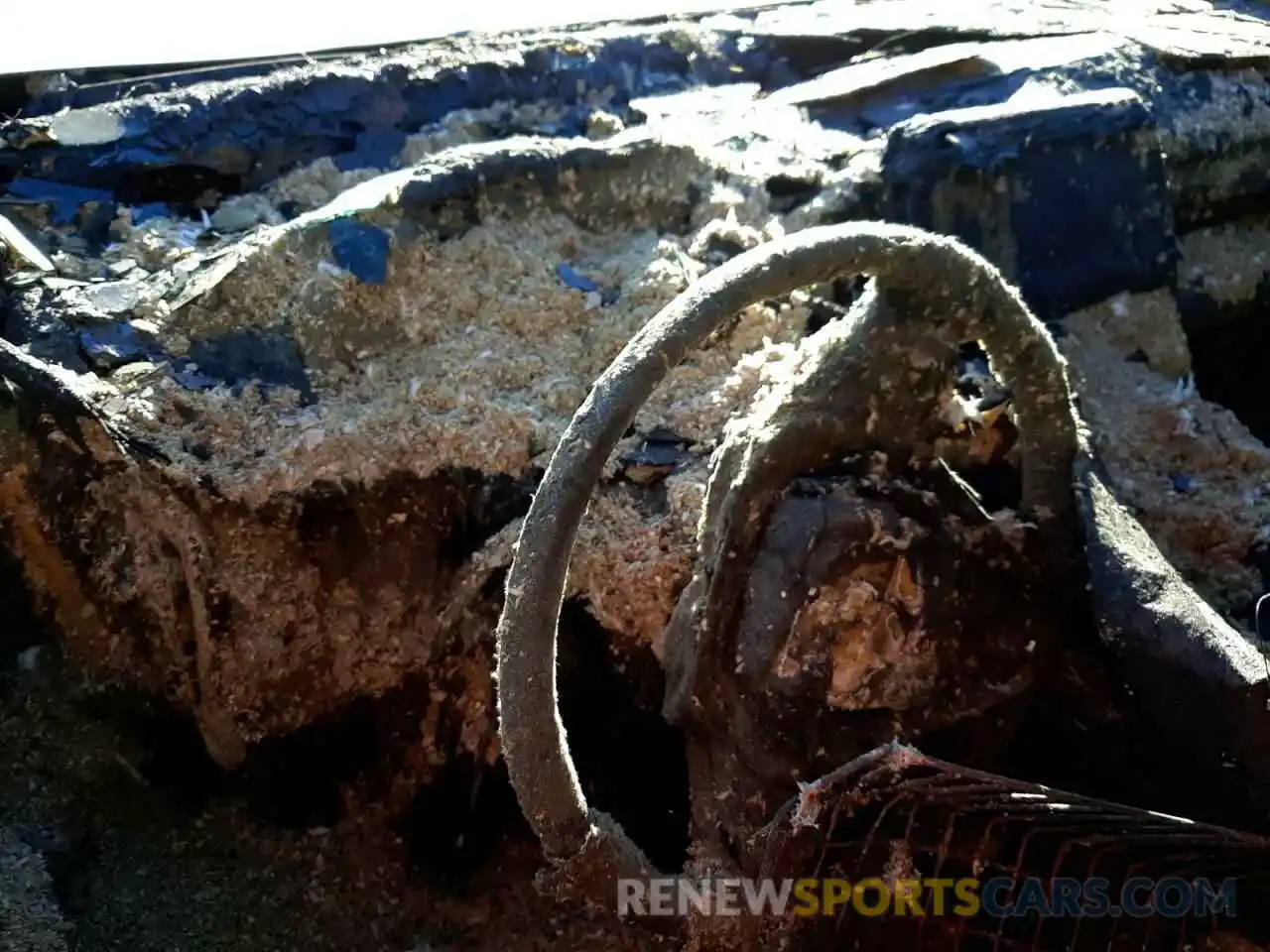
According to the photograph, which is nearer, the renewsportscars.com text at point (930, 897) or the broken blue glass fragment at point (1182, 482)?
the renewsportscars.com text at point (930, 897)

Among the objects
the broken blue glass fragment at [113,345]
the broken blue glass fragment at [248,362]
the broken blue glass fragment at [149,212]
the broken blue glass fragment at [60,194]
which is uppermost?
the broken blue glass fragment at [60,194]

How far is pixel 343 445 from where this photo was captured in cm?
179

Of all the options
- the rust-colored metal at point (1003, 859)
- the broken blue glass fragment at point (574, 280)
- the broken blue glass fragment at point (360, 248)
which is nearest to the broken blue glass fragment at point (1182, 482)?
the rust-colored metal at point (1003, 859)

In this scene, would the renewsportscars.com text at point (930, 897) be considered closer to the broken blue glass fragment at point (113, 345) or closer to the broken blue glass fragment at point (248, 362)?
the broken blue glass fragment at point (248, 362)

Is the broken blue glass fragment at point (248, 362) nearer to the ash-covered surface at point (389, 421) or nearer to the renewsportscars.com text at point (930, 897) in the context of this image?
the ash-covered surface at point (389, 421)

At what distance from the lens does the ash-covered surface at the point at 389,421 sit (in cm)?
179

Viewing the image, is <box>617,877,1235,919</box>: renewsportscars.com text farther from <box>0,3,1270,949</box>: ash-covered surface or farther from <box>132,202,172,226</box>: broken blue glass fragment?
<box>132,202,172,226</box>: broken blue glass fragment

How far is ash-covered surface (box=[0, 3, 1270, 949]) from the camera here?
5.89 feet

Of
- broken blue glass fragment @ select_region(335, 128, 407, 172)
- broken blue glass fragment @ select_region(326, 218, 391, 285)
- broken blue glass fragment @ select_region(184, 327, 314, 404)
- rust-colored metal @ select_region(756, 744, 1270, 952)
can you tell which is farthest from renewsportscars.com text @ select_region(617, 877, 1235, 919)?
broken blue glass fragment @ select_region(335, 128, 407, 172)

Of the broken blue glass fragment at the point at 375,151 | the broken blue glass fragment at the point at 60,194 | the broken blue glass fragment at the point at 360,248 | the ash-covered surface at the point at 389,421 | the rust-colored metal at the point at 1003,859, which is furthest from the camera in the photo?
the broken blue glass fragment at the point at 375,151

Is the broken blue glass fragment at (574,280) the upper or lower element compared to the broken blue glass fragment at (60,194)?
lower

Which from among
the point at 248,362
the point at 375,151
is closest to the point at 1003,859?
the point at 248,362

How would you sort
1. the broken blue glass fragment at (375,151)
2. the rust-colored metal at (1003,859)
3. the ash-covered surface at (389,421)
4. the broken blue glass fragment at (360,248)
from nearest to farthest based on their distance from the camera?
the rust-colored metal at (1003,859) < the ash-covered surface at (389,421) < the broken blue glass fragment at (360,248) < the broken blue glass fragment at (375,151)

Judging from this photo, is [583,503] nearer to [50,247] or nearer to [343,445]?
[343,445]
